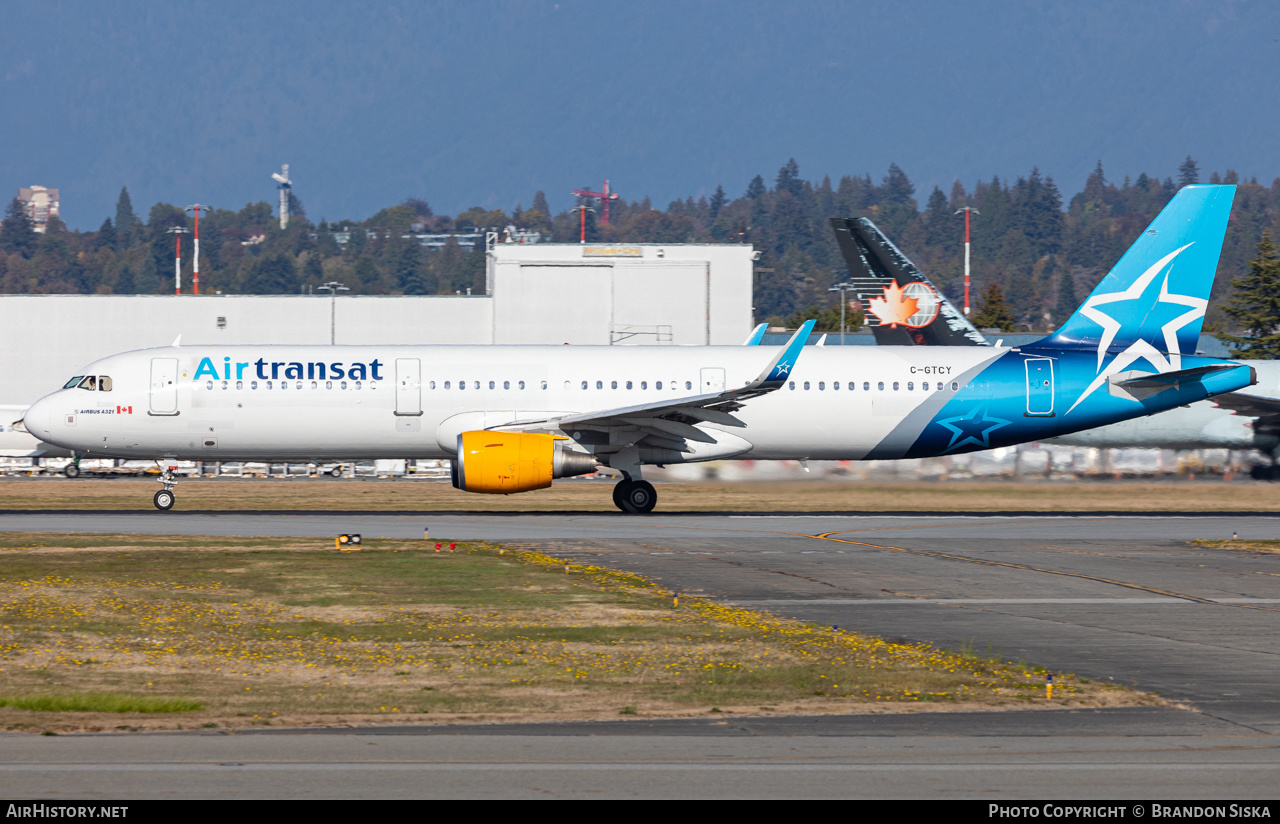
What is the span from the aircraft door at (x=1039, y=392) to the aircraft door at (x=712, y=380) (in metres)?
7.53

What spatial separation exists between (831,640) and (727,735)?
15.9 feet

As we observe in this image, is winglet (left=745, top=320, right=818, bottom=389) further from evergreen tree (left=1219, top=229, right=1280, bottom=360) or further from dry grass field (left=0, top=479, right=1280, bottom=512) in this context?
evergreen tree (left=1219, top=229, right=1280, bottom=360)

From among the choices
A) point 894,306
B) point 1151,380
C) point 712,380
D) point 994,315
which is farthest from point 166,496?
point 994,315

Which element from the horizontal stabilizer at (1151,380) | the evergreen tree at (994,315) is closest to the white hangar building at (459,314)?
the evergreen tree at (994,315)

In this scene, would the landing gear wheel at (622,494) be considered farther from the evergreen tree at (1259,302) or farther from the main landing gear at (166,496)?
the evergreen tree at (1259,302)

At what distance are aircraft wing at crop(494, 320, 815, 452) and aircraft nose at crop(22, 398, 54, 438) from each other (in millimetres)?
10796

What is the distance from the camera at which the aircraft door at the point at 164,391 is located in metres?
31.3

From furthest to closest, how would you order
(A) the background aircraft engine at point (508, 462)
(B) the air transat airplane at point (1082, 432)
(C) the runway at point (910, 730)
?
(B) the air transat airplane at point (1082, 432), (A) the background aircraft engine at point (508, 462), (C) the runway at point (910, 730)

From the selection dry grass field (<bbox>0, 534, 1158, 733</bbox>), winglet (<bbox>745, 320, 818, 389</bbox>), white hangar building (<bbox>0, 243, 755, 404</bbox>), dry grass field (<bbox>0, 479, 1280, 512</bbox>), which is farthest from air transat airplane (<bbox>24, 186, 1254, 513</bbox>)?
white hangar building (<bbox>0, 243, 755, 404</bbox>)

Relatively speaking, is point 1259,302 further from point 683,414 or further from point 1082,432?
point 683,414

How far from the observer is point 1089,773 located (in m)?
9.12

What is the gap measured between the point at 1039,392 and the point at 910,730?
23046mm

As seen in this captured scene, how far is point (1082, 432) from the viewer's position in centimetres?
3984

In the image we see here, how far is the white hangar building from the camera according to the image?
68.6 metres
